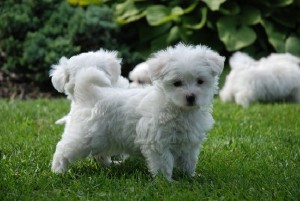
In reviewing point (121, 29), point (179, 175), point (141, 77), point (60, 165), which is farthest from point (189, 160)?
point (121, 29)

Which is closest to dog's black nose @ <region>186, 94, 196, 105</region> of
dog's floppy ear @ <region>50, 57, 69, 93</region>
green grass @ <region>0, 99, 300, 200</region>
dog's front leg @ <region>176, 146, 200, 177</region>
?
dog's front leg @ <region>176, 146, 200, 177</region>

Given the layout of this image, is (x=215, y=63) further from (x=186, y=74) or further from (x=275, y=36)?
(x=275, y=36)

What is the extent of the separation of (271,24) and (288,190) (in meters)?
7.67

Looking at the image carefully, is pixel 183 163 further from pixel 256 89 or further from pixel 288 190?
pixel 256 89

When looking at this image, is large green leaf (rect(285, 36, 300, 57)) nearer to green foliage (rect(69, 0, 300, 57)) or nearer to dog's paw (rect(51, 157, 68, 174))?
green foliage (rect(69, 0, 300, 57))

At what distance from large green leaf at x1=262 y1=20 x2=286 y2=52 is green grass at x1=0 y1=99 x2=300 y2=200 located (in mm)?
3957

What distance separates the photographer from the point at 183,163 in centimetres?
480

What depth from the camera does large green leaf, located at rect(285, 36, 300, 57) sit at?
36.7 ft

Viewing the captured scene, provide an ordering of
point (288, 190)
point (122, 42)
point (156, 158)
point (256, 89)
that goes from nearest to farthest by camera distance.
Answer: point (288, 190) < point (156, 158) < point (256, 89) < point (122, 42)

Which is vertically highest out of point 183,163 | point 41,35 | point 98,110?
point 98,110

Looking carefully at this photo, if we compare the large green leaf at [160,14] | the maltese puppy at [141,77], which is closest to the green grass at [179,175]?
the maltese puppy at [141,77]

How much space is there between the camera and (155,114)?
4.64 m

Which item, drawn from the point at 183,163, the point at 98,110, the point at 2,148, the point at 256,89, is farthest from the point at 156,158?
the point at 256,89

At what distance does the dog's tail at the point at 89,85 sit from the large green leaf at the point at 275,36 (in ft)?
22.6
